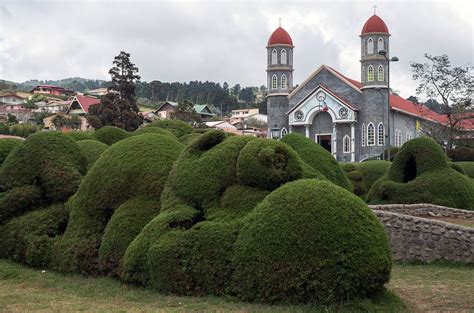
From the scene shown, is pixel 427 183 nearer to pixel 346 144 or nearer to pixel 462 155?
pixel 462 155

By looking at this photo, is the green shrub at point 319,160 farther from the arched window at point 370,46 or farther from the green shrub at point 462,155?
the arched window at point 370,46

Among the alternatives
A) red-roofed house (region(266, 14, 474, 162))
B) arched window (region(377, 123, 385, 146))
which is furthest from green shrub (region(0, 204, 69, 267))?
arched window (region(377, 123, 385, 146))

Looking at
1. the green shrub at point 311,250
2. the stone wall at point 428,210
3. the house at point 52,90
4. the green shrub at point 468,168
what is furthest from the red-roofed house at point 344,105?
the house at point 52,90

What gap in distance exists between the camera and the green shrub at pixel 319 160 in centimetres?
955

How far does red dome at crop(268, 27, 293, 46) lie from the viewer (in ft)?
177

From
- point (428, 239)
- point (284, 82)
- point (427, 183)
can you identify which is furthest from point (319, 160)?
point (284, 82)

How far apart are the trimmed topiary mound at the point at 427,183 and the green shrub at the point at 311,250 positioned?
829cm

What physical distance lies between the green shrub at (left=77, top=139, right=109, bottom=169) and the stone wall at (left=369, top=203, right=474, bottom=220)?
19.8 ft

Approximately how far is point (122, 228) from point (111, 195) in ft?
2.80

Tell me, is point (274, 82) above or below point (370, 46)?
below

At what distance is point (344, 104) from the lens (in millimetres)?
50906

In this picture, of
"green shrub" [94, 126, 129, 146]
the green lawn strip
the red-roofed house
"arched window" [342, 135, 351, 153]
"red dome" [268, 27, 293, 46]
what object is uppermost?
"red dome" [268, 27, 293, 46]

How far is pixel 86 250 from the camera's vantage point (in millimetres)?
8852

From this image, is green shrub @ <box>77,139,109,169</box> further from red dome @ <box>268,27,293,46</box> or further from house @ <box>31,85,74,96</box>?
house @ <box>31,85,74,96</box>
